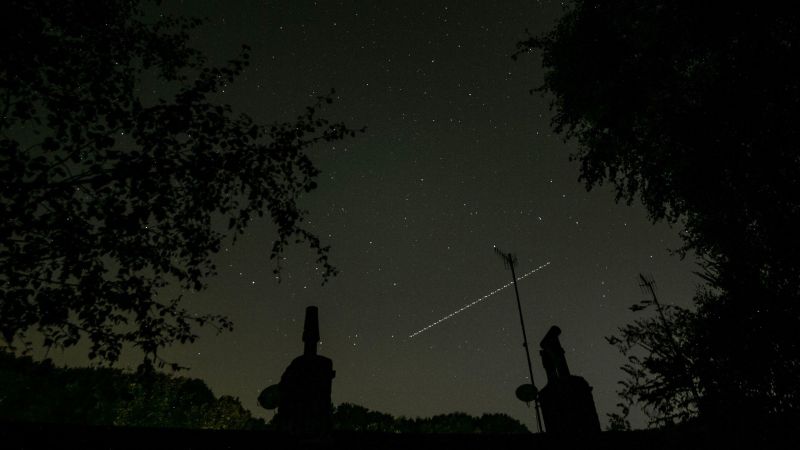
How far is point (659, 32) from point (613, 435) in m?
8.05

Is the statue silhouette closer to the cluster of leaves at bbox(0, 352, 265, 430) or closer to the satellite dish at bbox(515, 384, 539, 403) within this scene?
the satellite dish at bbox(515, 384, 539, 403)

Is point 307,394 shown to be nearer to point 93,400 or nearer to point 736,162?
point 736,162

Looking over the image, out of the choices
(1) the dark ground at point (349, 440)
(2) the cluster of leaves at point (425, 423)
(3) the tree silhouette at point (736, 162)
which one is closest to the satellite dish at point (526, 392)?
(1) the dark ground at point (349, 440)

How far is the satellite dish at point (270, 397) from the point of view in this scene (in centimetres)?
646

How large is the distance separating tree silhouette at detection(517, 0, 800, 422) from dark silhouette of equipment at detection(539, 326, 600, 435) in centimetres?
176

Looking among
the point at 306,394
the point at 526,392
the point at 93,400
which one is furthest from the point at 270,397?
the point at 93,400

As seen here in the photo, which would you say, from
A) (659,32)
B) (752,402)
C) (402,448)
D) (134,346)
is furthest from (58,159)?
(659,32)

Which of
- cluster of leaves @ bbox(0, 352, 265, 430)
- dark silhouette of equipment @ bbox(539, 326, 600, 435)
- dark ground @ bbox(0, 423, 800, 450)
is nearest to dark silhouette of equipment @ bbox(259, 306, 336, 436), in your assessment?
dark ground @ bbox(0, 423, 800, 450)

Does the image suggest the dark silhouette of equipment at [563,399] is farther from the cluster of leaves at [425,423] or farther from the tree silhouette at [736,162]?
the cluster of leaves at [425,423]

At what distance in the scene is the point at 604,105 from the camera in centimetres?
1295

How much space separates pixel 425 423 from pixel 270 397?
57939 millimetres

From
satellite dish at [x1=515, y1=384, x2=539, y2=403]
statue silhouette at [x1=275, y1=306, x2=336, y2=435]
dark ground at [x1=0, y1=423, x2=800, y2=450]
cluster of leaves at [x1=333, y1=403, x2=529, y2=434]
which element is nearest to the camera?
dark ground at [x1=0, y1=423, x2=800, y2=450]

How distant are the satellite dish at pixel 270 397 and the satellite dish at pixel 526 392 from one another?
612 centimetres

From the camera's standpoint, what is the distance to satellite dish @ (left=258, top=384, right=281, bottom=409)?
6.46 metres
